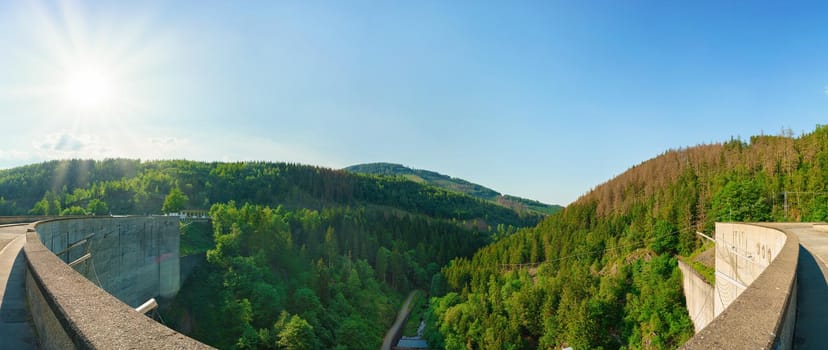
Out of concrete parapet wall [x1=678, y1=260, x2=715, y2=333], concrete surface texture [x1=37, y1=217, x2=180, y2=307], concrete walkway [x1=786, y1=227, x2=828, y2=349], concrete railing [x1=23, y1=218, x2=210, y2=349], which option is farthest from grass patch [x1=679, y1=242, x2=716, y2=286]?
concrete surface texture [x1=37, y1=217, x2=180, y2=307]

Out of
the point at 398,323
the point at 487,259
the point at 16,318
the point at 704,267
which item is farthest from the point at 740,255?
the point at 487,259

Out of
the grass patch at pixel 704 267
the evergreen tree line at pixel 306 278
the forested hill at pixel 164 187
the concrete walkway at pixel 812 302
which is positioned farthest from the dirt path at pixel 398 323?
the concrete walkway at pixel 812 302

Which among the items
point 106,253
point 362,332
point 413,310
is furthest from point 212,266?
Result: point 413,310

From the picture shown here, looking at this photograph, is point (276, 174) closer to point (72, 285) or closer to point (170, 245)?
point (170, 245)

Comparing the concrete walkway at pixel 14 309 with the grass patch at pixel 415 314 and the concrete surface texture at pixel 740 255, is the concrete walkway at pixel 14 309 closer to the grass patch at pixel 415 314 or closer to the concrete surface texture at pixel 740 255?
the concrete surface texture at pixel 740 255

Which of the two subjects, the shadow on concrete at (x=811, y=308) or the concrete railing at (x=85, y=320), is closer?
the concrete railing at (x=85, y=320)

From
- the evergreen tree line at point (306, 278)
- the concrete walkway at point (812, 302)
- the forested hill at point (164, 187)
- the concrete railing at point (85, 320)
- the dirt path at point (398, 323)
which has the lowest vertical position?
the dirt path at point (398, 323)

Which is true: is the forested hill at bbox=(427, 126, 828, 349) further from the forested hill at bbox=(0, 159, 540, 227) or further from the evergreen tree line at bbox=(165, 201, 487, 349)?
the forested hill at bbox=(0, 159, 540, 227)
